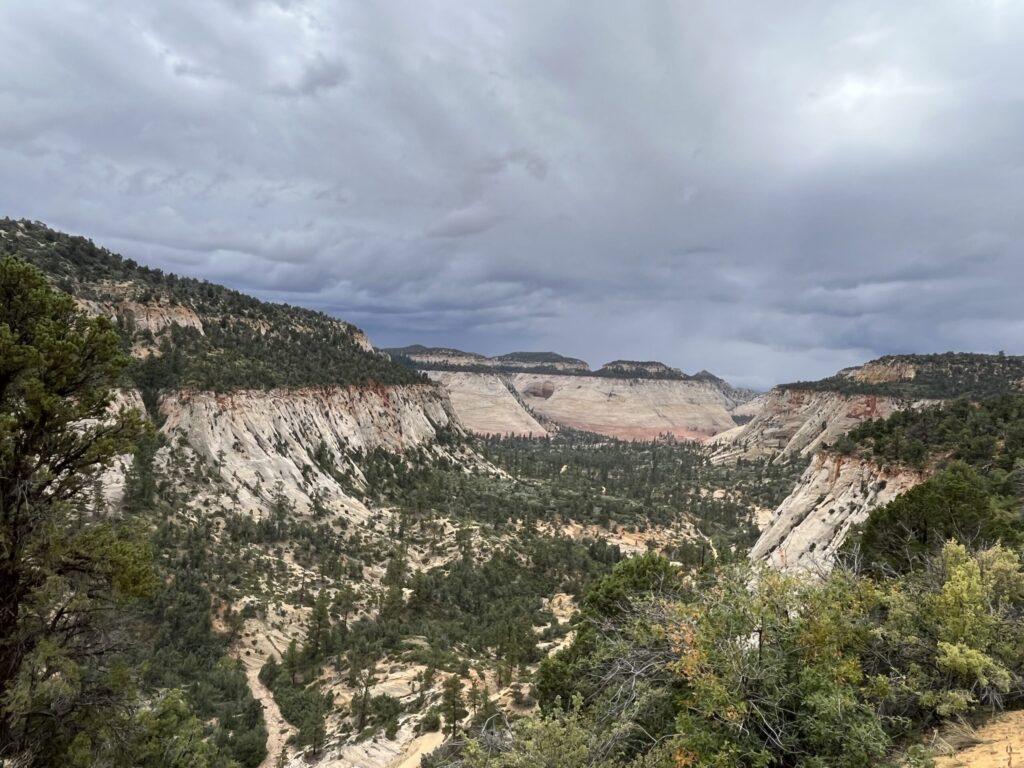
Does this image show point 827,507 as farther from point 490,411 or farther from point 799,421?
point 490,411

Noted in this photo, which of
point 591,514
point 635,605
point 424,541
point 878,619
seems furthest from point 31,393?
point 591,514

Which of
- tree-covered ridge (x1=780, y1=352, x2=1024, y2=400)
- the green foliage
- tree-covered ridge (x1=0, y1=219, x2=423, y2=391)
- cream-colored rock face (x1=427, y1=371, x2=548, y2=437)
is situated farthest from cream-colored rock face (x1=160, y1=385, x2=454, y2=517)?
cream-colored rock face (x1=427, y1=371, x2=548, y2=437)

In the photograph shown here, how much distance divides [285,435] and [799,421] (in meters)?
103

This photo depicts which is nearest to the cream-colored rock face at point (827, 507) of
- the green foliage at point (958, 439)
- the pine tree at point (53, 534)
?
the green foliage at point (958, 439)

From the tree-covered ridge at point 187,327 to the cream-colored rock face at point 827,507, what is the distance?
43.4m

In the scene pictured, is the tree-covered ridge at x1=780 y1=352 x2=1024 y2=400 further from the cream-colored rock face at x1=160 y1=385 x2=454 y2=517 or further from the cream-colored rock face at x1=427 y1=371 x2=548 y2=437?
the cream-colored rock face at x1=427 y1=371 x2=548 y2=437

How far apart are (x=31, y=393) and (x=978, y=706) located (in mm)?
15769

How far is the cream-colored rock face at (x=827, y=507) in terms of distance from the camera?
27.7m

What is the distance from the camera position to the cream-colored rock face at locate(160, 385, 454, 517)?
137ft

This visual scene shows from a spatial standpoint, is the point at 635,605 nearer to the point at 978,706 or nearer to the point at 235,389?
the point at 978,706

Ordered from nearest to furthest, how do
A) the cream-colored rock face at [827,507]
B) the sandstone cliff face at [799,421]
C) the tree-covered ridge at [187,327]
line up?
the cream-colored rock face at [827,507], the tree-covered ridge at [187,327], the sandstone cliff face at [799,421]

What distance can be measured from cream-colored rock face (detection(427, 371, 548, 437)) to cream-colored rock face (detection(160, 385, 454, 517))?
98.1 metres

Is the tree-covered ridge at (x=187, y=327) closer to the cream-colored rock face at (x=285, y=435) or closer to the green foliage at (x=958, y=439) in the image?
the cream-colored rock face at (x=285, y=435)

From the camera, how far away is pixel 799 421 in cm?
11038
